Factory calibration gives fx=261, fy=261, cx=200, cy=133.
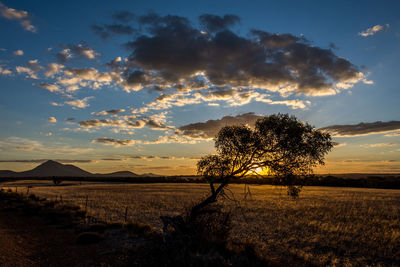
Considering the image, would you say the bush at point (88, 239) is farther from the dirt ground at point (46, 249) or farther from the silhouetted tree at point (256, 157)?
the silhouetted tree at point (256, 157)

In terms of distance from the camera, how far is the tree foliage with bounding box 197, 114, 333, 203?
53.2ft

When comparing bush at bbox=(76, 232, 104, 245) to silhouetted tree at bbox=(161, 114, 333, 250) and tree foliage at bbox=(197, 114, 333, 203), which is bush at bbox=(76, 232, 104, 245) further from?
tree foliage at bbox=(197, 114, 333, 203)

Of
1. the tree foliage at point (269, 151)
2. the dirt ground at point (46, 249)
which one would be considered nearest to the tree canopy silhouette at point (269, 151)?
the tree foliage at point (269, 151)

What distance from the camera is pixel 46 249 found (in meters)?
16.2

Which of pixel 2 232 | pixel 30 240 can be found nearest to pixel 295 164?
pixel 30 240

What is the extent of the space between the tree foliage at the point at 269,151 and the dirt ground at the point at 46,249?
7.52 m

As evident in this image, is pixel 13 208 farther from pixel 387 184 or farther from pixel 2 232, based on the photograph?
pixel 387 184

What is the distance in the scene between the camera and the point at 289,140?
53.3 feet

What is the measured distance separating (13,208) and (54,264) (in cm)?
2547

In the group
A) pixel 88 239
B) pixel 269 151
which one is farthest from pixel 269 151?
pixel 88 239

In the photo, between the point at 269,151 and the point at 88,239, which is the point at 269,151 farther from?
the point at 88,239

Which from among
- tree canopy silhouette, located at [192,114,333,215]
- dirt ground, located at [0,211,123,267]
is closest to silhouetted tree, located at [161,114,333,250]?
tree canopy silhouette, located at [192,114,333,215]

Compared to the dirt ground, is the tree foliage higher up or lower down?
higher up

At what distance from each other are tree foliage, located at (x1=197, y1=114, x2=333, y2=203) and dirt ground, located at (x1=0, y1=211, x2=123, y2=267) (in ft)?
24.7
